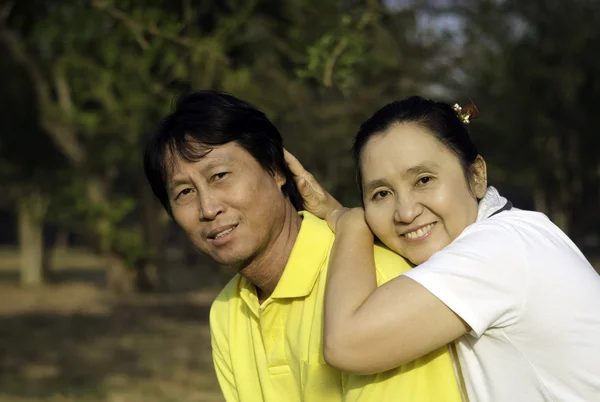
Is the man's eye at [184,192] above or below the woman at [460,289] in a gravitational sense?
above

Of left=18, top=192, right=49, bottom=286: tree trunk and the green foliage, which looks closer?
the green foliage

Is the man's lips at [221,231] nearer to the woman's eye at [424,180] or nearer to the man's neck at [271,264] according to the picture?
the man's neck at [271,264]

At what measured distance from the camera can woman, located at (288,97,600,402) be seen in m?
2.27

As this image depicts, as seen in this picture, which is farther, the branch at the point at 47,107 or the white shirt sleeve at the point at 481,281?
the branch at the point at 47,107

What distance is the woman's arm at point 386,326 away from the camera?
89.0 inches

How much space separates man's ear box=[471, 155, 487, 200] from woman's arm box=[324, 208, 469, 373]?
0.51m

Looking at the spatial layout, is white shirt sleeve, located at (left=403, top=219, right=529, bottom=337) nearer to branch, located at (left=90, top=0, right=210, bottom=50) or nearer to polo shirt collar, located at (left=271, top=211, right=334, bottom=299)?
polo shirt collar, located at (left=271, top=211, right=334, bottom=299)

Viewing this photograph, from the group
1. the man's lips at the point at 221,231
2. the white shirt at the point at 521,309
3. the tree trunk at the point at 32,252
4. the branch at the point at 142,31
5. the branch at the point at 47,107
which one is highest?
the tree trunk at the point at 32,252

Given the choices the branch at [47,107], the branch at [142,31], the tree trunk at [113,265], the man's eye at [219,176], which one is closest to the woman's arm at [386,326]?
the man's eye at [219,176]

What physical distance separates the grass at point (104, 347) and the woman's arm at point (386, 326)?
7.55 meters

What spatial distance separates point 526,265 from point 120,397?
8218 millimetres

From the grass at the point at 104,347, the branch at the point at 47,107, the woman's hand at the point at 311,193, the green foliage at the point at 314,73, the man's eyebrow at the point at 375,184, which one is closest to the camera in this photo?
the man's eyebrow at the point at 375,184

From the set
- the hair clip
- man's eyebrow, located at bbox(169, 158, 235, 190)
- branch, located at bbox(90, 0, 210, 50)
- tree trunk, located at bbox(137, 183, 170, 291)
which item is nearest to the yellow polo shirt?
man's eyebrow, located at bbox(169, 158, 235, 190)

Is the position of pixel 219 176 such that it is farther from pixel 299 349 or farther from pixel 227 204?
pixel 299 349
